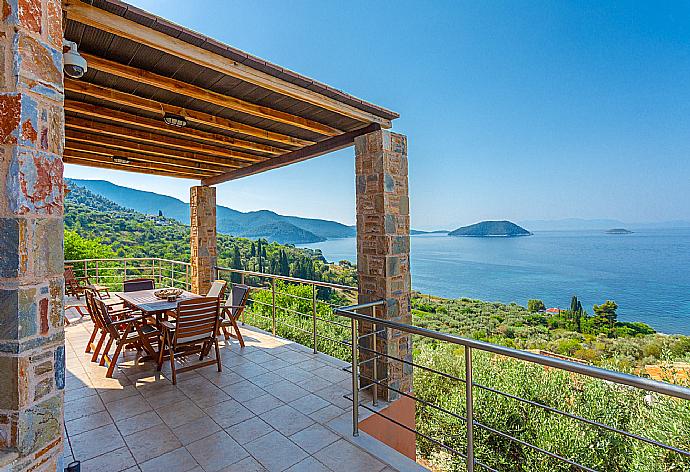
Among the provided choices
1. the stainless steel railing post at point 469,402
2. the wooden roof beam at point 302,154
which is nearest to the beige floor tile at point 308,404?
the stainless steel railing post at point 469,402

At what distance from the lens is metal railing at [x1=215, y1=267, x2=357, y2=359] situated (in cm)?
444

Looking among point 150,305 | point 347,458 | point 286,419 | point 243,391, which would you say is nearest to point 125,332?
point 150,305

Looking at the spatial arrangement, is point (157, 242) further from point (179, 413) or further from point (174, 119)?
point (179, 413)

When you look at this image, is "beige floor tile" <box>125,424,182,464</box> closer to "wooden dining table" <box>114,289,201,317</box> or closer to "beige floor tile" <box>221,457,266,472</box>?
"beige floor tile" <box>221,457,266,472</box>

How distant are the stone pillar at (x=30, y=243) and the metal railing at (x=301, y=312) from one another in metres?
2.35

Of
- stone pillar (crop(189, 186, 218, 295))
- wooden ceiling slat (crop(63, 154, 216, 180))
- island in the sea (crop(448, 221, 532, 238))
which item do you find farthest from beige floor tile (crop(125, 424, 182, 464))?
island in the sea (crop(448, 221, 532, 238))

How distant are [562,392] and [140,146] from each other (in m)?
10.4

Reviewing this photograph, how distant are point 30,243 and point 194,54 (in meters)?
1.79

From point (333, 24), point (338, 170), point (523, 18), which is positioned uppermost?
point (523, 18)

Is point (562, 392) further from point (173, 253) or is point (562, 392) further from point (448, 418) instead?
point (173, 253)

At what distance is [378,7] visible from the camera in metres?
10.8

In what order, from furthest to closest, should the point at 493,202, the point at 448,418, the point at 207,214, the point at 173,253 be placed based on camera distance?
the point at 493,202, the point at 173,253, the point at 448,418, the point at 207,214

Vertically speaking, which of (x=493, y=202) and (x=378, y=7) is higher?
Result: (x=378, y=7)

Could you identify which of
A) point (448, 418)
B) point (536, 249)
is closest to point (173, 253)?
point (448, 418)
